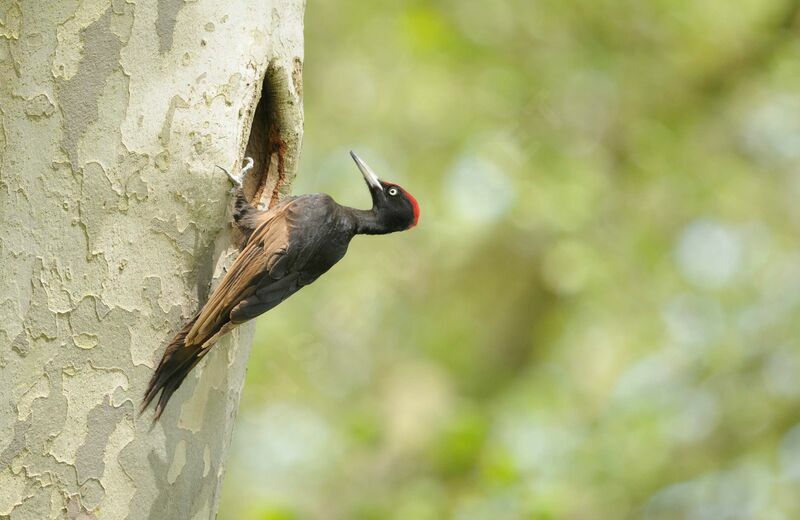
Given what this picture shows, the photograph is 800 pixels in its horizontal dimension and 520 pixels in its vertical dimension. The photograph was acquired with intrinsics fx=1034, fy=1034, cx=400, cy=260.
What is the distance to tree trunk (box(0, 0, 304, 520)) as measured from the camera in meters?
2.36

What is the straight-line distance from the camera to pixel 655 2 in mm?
7055

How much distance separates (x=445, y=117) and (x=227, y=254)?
505cm

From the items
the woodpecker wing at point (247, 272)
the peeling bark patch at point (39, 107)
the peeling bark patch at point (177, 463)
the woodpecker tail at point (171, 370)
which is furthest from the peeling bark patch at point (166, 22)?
the peeling bark patch at point (177, 463)

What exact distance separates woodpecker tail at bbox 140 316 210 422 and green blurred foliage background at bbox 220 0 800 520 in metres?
3.90

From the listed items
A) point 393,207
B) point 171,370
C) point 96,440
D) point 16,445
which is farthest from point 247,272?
point 393,207

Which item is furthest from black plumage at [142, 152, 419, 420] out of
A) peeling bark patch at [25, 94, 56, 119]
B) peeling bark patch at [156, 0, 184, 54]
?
peeling bark patch at [25, 94, 56, 119]

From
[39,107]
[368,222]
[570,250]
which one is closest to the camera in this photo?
[39,107]

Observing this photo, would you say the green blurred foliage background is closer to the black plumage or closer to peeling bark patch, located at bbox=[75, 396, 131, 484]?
the black plumage

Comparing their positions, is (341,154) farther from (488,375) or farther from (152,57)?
(152,57)

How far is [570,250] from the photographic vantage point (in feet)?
23.1

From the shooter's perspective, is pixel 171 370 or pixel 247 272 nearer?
pixel 171 370

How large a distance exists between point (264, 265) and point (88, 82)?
0.78 meters

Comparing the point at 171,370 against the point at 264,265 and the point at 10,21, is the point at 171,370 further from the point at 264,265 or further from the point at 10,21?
the point at 10,21

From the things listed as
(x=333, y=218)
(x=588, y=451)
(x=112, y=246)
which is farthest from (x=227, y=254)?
(x=588, y=451)
